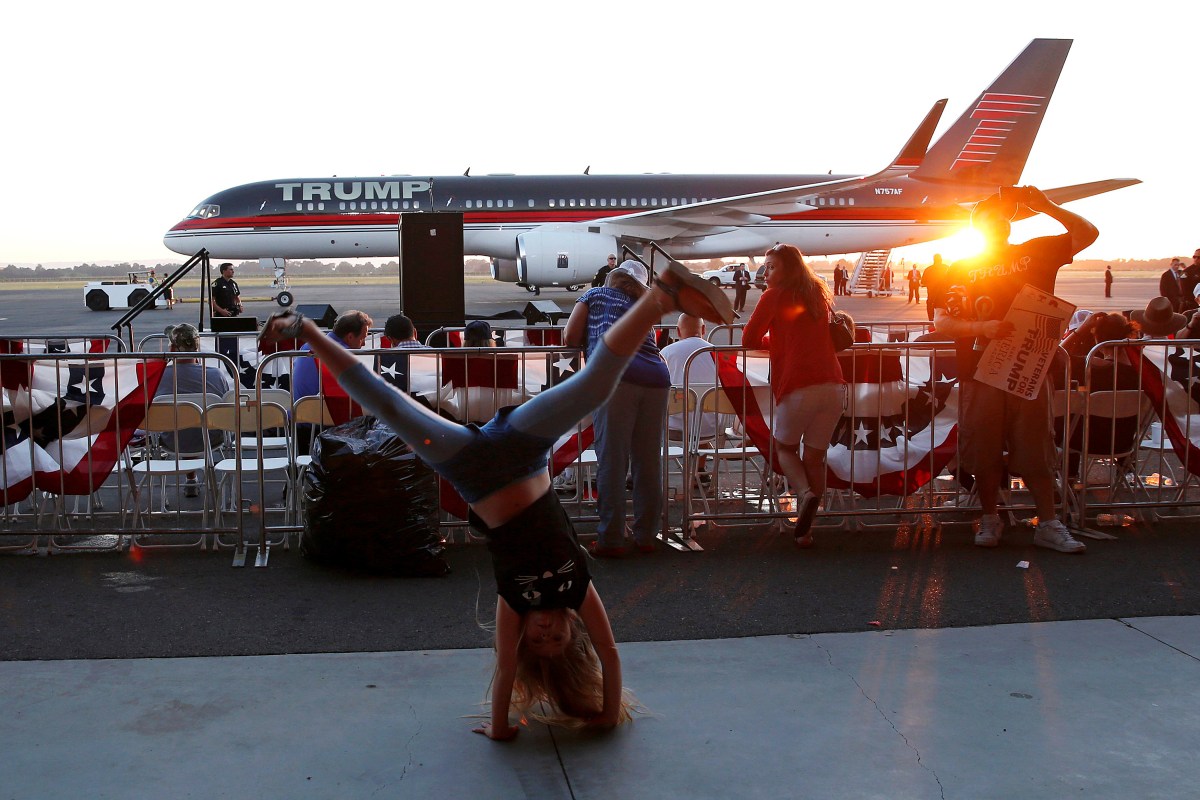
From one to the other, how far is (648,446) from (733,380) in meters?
0.92

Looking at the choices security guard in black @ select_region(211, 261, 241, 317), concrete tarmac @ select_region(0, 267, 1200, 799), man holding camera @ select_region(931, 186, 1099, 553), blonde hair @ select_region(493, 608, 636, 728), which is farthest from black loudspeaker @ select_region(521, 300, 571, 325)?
blonde hair @ select_region(493, 608, 636, 728)

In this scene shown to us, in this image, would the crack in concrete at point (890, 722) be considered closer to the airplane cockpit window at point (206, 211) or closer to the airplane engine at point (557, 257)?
the airplane engine at point (557, 257)

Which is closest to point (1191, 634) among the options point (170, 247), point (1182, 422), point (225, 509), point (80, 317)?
point (1182, 422)

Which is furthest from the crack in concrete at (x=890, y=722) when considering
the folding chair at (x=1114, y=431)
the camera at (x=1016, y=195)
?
the camera at (x=1016, y=195)

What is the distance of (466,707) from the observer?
3.46 metres

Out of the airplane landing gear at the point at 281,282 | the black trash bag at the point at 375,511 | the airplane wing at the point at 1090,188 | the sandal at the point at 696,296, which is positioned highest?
the airplane wing at the point at 1090,188

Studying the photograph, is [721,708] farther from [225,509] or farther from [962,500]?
[225,509]

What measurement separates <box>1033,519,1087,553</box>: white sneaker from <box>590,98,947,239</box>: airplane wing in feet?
54.0

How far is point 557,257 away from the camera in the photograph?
22438 millimetres

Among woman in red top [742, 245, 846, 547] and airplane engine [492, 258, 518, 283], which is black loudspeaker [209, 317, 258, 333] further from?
airplane engine [492, 258, 518, 283]

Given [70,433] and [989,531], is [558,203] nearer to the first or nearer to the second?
[70,433]

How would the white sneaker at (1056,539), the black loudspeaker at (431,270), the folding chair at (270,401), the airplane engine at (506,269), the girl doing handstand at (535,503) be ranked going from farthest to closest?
the airplane engine at (506,269), the black loudspeaker at (431,270), the folding chair at (270,401), the white sneaker at (1056,539), the girl doing handstand at (535,503)

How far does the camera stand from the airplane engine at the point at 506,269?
2614 cm

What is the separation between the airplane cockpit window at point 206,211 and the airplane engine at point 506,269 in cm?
723
